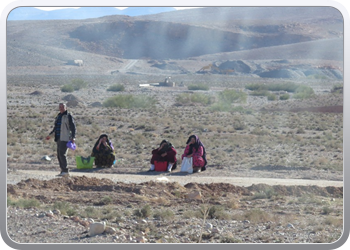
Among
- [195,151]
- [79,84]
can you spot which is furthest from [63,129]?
[79,84]

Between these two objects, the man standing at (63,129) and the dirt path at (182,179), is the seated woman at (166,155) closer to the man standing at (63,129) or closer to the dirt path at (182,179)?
the dirt path at (182,179)

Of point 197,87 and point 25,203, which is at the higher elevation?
point 25,203

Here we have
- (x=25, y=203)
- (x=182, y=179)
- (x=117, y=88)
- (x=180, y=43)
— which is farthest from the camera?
(x=117, y=88)

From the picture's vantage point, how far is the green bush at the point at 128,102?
43.2 m

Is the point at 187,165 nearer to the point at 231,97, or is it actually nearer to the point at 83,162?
the point at 83,162

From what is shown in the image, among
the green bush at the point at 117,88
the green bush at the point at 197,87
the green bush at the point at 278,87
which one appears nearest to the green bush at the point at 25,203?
the green bush at the point at 117,88

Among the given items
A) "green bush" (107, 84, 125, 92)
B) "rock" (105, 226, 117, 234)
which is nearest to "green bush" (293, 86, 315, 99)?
"green bush" (107, 84, 125, 92)

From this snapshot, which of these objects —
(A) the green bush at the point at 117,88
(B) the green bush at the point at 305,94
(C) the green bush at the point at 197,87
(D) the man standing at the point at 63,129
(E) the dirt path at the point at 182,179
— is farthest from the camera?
(C) the green bush at the point at 197,87

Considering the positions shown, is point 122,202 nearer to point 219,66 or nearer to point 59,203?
point 59,203

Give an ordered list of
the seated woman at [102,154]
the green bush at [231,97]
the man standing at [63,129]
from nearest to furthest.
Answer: the man standing at [63,129]
the seated woman at [102,154]
the green bush at [231,97]

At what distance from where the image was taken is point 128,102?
44.4 m

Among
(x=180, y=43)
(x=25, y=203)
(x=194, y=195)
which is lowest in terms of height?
(x=194, y=195)

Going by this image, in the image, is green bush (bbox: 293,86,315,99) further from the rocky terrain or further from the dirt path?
the dirt path

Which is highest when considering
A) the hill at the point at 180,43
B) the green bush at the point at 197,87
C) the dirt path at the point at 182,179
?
the hill at the point at 180,43
